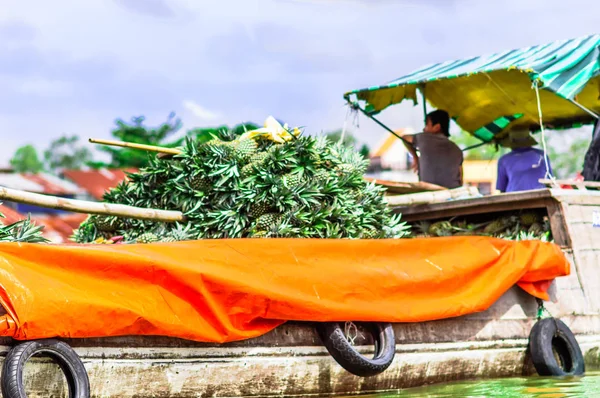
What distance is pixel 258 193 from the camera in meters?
6.06

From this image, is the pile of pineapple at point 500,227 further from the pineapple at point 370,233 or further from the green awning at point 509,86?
the pineapple at point 370,233

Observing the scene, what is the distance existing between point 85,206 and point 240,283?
124 centimetres

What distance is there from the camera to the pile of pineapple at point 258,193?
237 inches

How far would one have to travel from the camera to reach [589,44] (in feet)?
26.9

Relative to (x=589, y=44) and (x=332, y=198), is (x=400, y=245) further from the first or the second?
(x=589, y=44)

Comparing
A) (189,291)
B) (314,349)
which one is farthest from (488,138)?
(189,291)

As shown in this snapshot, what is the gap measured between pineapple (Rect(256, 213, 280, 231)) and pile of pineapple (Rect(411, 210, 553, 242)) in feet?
8.49

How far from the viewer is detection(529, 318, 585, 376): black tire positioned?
6602 millimetres

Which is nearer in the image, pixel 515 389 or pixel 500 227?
pixel 515 389

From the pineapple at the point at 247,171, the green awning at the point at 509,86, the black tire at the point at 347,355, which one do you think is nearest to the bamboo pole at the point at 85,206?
the pineapple at the point at 247,171

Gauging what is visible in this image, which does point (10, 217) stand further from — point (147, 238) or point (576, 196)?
point (576, 196)

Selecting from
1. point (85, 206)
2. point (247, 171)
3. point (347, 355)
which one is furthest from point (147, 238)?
point (347, 355)

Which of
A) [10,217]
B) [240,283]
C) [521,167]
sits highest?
[10,217]

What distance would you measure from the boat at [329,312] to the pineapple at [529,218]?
9cm
